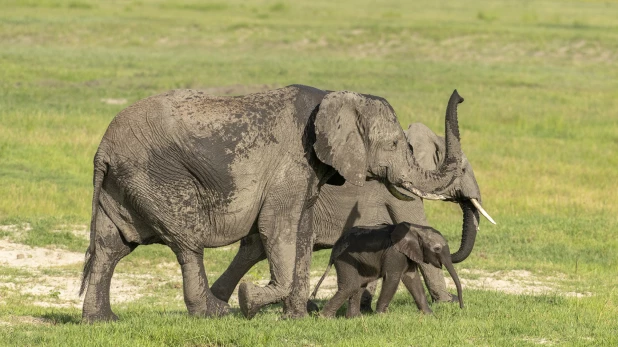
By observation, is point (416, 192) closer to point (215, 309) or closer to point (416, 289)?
point (416, 289)

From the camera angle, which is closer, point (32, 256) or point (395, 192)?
point (395, 192)

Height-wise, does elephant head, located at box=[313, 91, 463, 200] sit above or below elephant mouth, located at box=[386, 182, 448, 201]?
above

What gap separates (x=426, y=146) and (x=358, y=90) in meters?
18.5

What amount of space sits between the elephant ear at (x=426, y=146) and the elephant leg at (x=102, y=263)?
378cm

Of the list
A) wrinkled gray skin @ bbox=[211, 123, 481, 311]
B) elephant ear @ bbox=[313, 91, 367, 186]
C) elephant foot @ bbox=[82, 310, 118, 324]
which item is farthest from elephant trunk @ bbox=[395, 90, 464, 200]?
elephant foot @ bbox=[82, 310, 118, 324]

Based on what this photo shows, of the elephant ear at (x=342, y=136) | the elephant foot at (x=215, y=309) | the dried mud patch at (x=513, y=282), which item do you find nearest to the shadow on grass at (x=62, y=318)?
the elephant foot at (x=215, y=309)

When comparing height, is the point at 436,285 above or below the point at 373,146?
below

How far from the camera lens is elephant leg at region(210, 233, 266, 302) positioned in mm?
11750

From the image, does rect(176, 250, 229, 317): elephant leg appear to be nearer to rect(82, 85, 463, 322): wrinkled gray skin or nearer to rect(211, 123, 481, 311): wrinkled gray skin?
rect(82, 85, 463, 322): wrinkled gray skin

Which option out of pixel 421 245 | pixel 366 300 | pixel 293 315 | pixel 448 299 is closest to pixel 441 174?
pixel 421 245

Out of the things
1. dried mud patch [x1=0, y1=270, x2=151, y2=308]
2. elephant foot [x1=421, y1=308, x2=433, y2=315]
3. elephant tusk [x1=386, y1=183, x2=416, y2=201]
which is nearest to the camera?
elephant tusk [x1=386, y1=183, x2=416, y2=201]

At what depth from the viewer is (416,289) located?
11.1m

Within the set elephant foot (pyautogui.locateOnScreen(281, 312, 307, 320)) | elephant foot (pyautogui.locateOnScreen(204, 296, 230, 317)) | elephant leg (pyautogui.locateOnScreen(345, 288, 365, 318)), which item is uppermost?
elephant foot (pyautogui.locateOnScreen(204, 296, 230, 317))

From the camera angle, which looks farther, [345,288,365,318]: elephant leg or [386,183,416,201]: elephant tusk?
[345,288,365,318]: elephant leg
